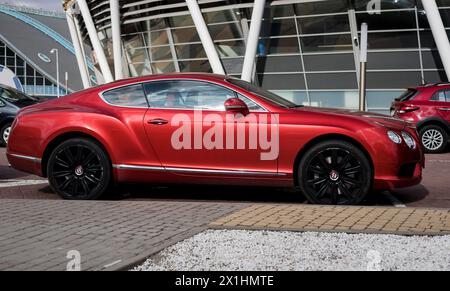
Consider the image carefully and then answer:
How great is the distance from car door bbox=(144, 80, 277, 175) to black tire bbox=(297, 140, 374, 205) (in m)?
0.41

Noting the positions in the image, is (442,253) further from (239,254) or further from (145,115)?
(145,115)

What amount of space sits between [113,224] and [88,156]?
189 cm

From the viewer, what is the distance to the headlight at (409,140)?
6.48m

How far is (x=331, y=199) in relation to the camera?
21.0 ft

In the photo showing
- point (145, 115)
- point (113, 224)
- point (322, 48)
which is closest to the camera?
point (113, 224)

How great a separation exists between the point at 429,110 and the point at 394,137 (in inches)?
293

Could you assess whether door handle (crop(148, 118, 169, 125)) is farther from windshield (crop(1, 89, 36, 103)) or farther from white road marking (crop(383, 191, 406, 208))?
windshield (crop(1, 89, 36, 103))

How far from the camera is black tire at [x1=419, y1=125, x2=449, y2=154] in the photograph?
13461 mm

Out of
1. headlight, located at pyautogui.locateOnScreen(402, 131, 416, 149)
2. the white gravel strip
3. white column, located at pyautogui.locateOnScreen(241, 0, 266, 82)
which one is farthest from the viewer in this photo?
white column, located at pyautogui.locateOnScreen(241, 0, 266, 82)

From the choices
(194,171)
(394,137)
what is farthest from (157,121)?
(394,137)

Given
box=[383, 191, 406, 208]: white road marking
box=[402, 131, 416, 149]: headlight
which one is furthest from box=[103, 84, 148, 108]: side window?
box=[383, 191, 406, 208]: white road marking

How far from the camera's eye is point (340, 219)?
531cm

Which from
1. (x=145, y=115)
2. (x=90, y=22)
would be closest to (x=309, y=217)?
(x=145, y=115)

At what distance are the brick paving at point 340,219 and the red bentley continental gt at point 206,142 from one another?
52 cm
